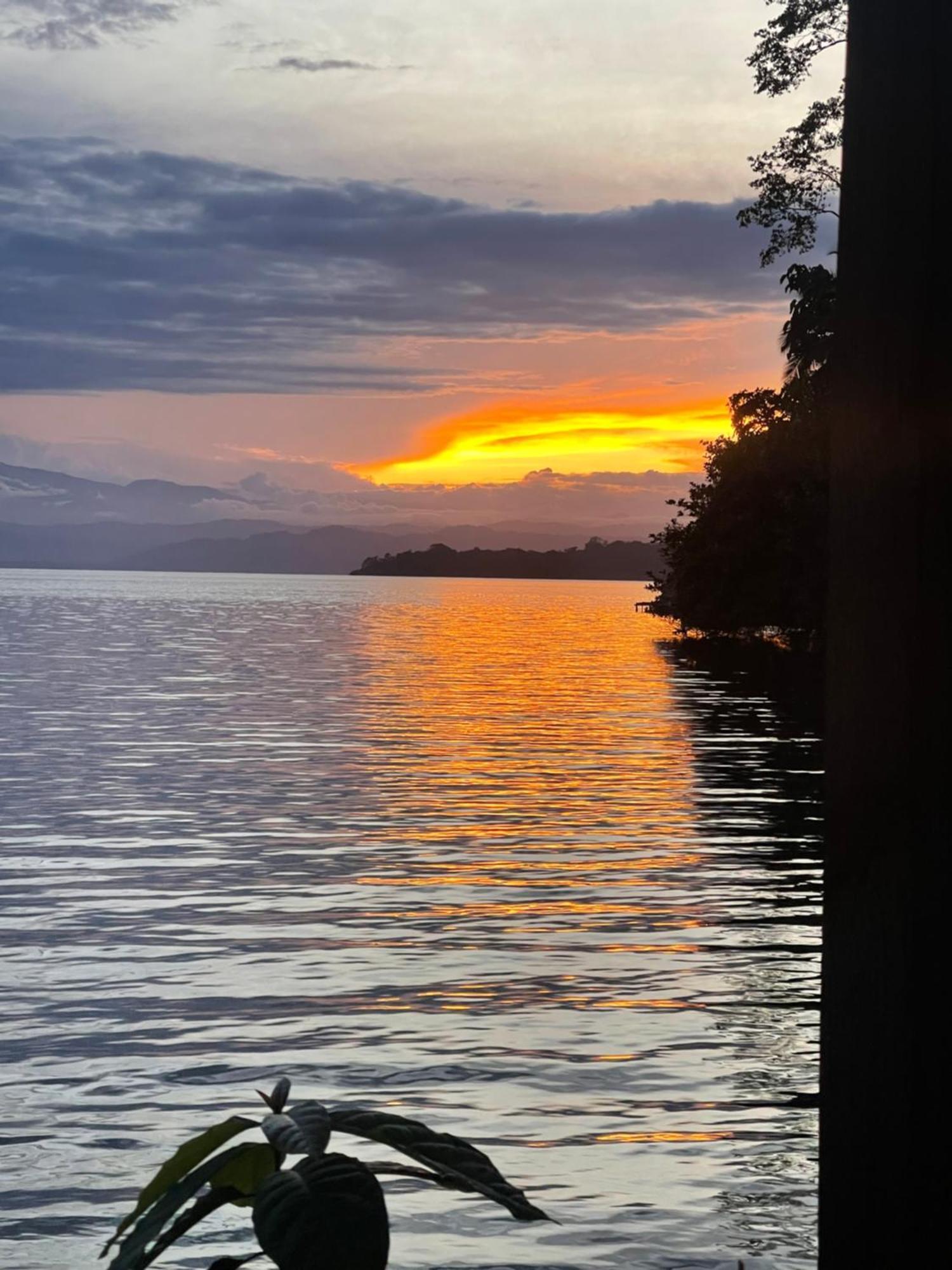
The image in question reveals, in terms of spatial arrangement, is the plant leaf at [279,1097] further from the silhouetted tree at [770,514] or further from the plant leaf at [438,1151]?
the silhouetted tree at [770,514]

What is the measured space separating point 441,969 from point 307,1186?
1094 cm

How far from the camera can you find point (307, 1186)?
2016mm

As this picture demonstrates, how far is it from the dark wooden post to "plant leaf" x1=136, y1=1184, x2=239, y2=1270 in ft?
2.71

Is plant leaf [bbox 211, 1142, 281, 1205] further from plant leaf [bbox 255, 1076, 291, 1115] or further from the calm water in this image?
the calm water

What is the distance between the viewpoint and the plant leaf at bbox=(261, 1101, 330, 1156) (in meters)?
2.09

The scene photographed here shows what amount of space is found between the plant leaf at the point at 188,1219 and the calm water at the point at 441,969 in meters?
5.17

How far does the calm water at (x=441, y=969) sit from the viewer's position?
A: 7.73 m

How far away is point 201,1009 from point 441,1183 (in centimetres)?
962

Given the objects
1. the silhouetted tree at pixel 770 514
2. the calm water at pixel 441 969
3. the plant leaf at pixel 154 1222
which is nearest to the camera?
the plant leaf at pixel 154 1222

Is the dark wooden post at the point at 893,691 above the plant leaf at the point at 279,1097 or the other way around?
above

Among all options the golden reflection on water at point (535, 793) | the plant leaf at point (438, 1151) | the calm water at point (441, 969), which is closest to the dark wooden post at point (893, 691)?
the plant leaf at point (438, 1151)

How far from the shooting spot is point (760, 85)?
3788 cm

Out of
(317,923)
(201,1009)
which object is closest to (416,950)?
(317,923)

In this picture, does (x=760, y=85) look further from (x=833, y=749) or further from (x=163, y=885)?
(x=833, y=749)
